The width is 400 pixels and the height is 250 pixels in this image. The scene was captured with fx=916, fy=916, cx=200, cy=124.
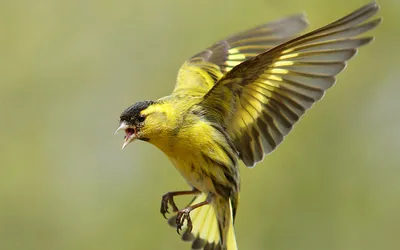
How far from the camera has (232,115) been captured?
455 cm

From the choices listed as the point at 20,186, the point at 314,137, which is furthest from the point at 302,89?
the point at 20,186

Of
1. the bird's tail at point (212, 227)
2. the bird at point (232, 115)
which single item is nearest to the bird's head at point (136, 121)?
the bird at point (232, 115)

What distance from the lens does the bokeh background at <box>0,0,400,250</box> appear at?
707cm

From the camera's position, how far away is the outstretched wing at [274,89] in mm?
4199

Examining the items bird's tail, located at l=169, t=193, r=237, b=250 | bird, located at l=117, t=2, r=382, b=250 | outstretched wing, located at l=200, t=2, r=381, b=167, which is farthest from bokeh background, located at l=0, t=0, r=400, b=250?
outstretched wing, located at l=200, t=2, r=381, b=167

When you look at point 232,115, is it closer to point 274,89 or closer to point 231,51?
point 274,89

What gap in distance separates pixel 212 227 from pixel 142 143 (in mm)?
2779

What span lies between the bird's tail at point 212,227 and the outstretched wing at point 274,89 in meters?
0.29

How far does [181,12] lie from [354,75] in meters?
1.68

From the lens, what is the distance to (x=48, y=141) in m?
8.09

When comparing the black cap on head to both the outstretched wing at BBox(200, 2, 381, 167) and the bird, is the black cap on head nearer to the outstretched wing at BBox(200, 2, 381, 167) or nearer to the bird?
the bird

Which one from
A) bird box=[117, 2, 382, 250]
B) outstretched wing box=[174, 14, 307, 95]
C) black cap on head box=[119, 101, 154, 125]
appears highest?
outstretched wing box=[174, 14, 307, 95]

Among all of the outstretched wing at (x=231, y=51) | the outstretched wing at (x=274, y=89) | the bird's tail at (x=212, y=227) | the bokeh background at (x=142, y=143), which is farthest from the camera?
the bokeh background at (x=142, y=143)

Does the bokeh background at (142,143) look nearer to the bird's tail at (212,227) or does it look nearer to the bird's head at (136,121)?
the bird's tail at (212,227)
